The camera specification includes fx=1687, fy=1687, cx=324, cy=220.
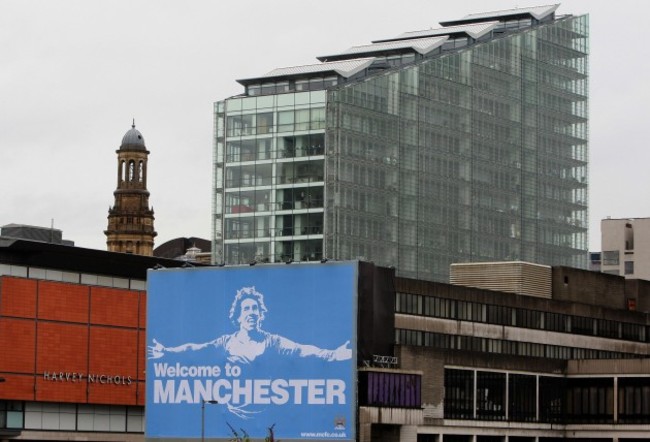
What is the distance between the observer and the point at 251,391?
5645 inches

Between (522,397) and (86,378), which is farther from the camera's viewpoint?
(522,397)

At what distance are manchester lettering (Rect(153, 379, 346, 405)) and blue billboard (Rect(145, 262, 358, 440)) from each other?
0.08 metres

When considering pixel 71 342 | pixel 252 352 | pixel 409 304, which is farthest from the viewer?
pixel 71 342

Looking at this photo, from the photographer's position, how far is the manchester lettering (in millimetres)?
139625

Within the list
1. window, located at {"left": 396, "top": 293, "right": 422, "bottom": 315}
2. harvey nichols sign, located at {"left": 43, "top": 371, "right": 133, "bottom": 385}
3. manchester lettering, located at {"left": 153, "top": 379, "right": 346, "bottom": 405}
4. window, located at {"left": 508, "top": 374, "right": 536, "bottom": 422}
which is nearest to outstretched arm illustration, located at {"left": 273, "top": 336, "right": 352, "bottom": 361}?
manchester lettering, located at {"left": 153, "top": 379, "right": 346, "bottom": 405}

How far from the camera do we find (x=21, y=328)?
14788 cm

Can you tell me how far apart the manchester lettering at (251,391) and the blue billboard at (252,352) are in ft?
0.27

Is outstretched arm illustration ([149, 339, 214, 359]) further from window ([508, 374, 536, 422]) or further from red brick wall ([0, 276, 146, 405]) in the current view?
window ([508, 374, 536, 422])

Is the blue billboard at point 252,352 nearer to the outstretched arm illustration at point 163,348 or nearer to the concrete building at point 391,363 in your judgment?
the outstretched arm illustration at point 163,348

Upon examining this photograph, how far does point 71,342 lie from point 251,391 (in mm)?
19328

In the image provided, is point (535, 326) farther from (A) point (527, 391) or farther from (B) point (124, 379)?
(B) point (124, 379)

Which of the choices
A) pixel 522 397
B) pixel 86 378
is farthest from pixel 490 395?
pixel 86 378

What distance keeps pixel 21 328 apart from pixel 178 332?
13721 mm

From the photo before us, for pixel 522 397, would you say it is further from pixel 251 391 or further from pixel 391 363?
pixel 251 391
